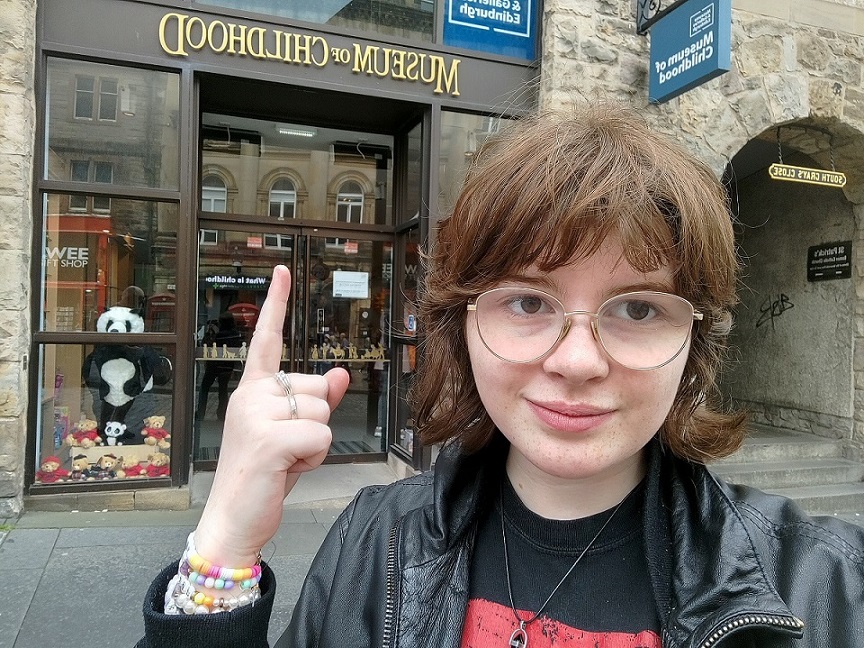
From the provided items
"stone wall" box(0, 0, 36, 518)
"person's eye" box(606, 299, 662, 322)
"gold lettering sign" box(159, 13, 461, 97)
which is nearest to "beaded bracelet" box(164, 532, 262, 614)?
"person's eye" box(606, 299, 662, 322)

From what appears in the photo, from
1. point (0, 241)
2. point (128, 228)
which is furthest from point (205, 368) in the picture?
point (0, 241)

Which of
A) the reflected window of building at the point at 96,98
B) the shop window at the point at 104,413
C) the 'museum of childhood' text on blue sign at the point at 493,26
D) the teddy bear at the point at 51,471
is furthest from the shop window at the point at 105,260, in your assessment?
the 'museum of childhood' text on blue sign at the point at 493,26

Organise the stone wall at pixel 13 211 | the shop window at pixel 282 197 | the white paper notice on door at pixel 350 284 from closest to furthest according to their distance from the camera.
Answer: the stone wall at pixel 13 211
the shop window at pixel 282 197
the white paper notice on door at pixel 350 284

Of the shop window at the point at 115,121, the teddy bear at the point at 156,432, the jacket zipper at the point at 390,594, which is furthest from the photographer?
the teddy bear at the point at 156,432

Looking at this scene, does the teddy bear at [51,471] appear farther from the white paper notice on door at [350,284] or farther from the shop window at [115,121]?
the white paper notice on door at [350,284]

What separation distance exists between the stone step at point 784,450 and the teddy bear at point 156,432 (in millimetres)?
5133

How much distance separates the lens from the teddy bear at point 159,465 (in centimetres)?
485

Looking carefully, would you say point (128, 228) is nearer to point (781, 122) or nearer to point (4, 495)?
point (4, 495)

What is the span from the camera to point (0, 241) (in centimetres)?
416

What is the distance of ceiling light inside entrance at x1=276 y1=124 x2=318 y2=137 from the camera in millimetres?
5977

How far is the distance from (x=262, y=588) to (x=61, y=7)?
4939mm

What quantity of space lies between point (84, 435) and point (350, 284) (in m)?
Answer: 2.80

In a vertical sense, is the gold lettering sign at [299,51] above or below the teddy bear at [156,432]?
above

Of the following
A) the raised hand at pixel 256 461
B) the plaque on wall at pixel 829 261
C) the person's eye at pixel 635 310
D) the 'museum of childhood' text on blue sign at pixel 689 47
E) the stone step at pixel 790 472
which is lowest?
the stone step at pixel 790 472
